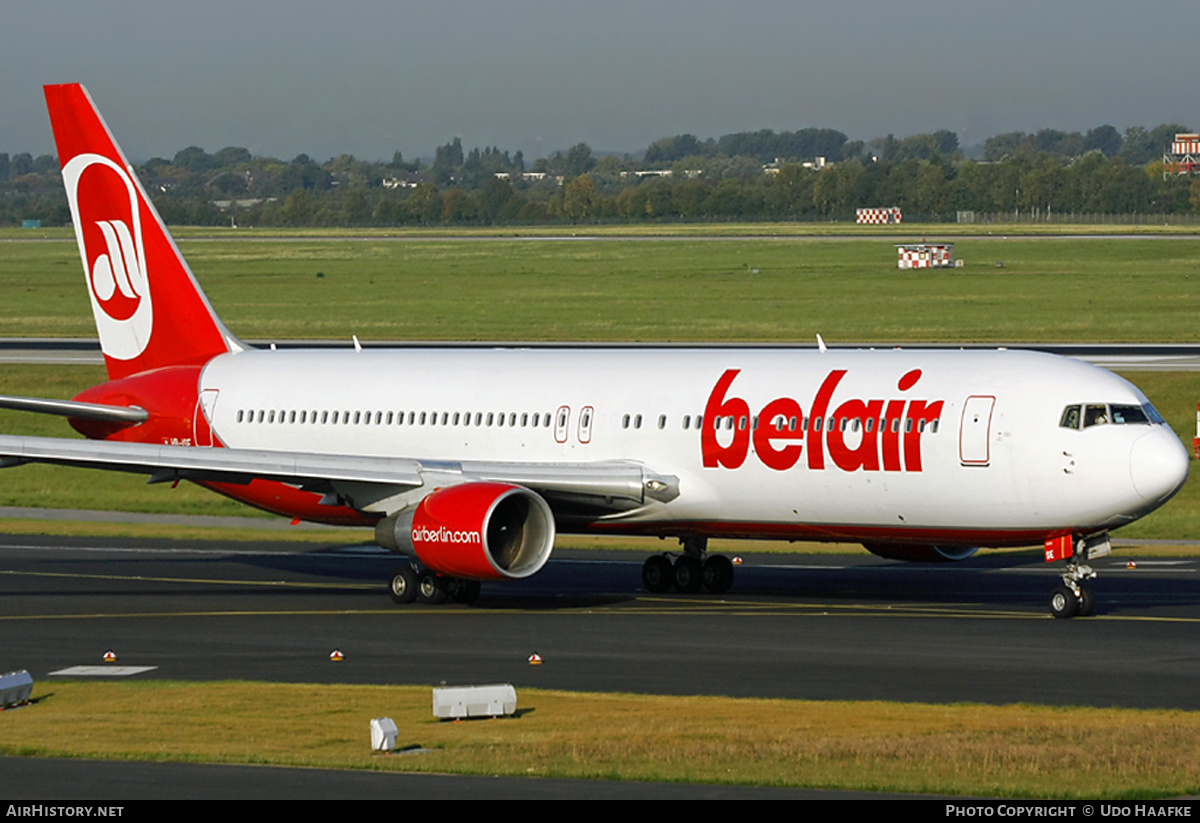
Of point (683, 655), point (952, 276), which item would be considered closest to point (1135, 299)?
point (952, 276)

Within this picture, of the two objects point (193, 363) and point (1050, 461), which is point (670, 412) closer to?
point (1050, 461)

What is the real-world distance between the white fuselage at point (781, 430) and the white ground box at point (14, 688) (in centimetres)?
1475

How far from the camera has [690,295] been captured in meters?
135

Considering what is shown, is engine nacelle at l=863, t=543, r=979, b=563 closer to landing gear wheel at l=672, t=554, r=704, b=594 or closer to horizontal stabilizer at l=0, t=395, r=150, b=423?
landing gear wheel at l=672, t=554, r=704, b=594

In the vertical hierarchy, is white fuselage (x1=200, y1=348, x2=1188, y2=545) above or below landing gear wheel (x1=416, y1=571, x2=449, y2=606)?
above

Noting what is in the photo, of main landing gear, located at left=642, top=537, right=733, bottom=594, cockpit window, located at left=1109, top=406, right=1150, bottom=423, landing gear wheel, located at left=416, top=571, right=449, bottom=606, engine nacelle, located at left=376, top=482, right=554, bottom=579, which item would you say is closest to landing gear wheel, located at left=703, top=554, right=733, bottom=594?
main landing gear, located at left=642, top=537, right=733, bottom=594

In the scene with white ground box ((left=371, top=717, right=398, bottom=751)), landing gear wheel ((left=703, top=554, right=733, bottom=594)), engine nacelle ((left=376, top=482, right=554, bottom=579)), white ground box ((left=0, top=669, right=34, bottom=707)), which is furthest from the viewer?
landing gear wheel ((left=703, top=554, right=733, bottom=594))

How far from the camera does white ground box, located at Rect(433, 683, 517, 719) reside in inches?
955

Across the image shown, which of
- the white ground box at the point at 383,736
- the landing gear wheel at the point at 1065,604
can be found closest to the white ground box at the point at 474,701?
the white ground box at the point at 383,736

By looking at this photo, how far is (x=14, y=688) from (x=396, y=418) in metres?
16.7

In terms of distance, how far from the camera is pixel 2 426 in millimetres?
70062

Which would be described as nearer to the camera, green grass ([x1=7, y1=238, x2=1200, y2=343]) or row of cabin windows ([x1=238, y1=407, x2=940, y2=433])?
row of cabin windows ([x1=238, y1=407, x2=940, y2=433])

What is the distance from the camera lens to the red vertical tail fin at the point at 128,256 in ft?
148

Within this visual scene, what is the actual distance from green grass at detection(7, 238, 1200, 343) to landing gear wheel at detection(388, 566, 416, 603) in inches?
2328
